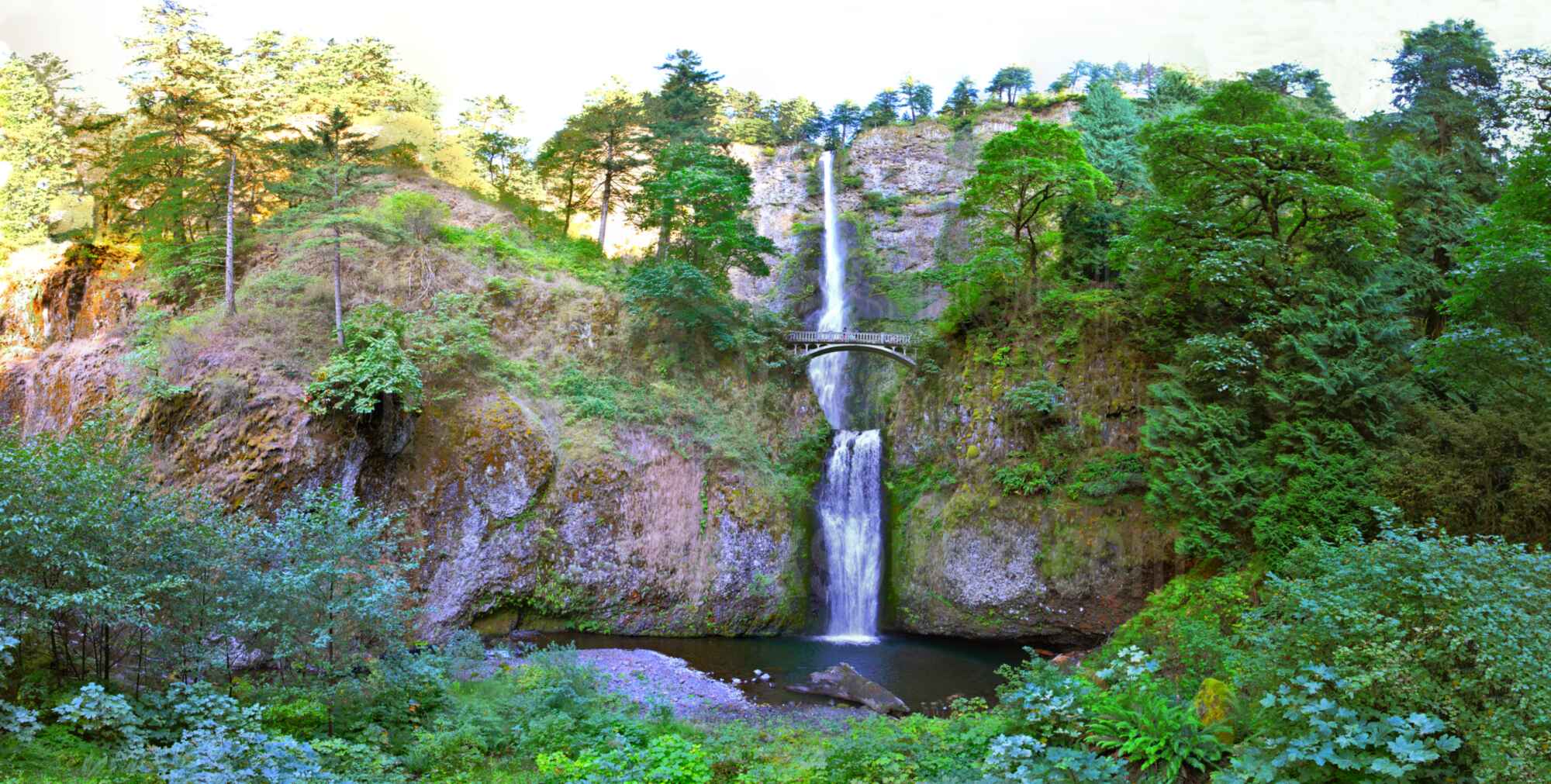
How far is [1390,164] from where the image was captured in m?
18.7

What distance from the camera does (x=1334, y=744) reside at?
5582mm

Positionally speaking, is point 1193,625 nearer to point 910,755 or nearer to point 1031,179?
point 910,755

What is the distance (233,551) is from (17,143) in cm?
3042

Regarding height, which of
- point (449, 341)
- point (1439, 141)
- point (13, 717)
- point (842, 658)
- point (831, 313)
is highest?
point (1439, 141)

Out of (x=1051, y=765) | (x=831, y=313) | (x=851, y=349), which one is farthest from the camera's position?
(x=831, y=313)

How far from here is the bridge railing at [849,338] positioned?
89.3 ft

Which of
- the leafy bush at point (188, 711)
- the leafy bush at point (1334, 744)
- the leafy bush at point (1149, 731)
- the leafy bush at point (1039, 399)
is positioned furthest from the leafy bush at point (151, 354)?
the leafy bush at point (1334, 744)

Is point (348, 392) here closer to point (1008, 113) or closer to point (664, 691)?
point (664, 691)

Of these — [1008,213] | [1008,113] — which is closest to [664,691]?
[1008,213]

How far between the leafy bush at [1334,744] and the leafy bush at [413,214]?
25005 mm

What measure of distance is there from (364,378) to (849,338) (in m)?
15.2

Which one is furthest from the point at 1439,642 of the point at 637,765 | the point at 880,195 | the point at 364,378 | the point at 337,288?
the point at 880,195

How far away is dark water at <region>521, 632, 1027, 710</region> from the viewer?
17578 mm

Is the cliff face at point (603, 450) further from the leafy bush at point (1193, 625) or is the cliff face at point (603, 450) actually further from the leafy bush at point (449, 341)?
the leafy bush at point (1193, 625)
